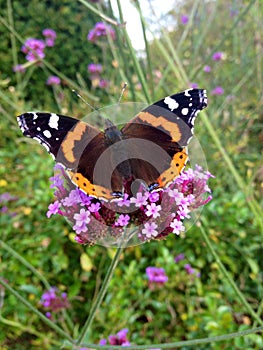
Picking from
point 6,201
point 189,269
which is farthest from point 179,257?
point 6,201

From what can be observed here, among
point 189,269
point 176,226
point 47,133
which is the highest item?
point 47,133

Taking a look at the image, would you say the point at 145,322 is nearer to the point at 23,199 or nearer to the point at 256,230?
the point at 256,230

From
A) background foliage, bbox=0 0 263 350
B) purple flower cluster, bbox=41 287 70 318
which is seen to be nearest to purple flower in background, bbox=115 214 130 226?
background foliage, bbox=0 0 263 350

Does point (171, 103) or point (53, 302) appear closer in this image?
point (171, 103)

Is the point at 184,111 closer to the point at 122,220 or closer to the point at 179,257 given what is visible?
the point at 122,220

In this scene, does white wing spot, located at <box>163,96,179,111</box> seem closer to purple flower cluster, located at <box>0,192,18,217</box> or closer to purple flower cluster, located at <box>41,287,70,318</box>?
purple flower cluster, located at <box>41,287,70,318</box>
